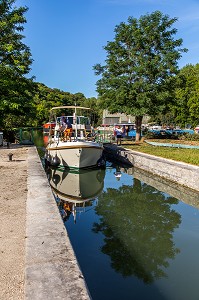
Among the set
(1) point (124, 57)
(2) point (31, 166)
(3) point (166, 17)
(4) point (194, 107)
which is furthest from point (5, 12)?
(4) point (194, 107)

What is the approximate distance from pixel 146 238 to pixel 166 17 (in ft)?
84.9

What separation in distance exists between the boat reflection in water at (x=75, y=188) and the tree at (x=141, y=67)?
427 inches

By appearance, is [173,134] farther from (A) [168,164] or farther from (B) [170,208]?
(B) [170,208]

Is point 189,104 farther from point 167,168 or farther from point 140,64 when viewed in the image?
point 167,168

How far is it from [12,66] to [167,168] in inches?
589

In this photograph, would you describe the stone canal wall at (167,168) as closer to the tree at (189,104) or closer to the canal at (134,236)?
the canal at (134,236)

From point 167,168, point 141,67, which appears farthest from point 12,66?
point 167,168

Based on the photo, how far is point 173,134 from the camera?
3491cm

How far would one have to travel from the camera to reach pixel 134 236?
8055 mm

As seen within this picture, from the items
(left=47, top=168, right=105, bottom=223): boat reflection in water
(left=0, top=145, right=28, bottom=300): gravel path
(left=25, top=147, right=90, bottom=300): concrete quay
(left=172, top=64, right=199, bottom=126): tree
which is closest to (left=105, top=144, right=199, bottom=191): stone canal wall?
(left=47, top=168, right=105, bottom=223): boat reflection in water

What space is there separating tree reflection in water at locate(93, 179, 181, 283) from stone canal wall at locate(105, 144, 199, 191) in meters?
1.20

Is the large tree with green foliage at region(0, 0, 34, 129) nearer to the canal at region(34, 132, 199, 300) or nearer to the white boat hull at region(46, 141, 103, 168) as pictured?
the white boat hull at region(46, 141, 103, 168)

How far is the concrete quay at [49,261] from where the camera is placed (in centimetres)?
332

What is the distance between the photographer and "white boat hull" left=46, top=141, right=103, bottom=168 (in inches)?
651
